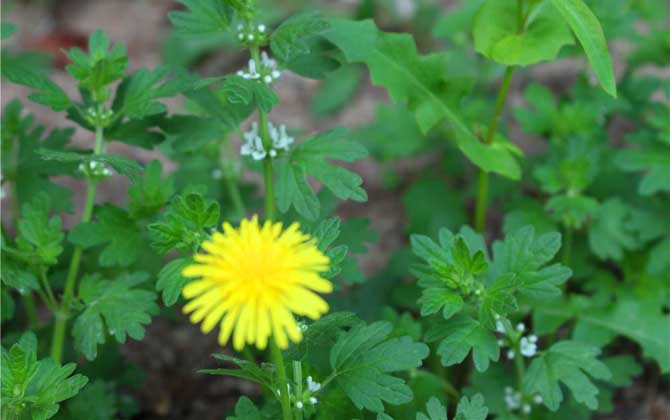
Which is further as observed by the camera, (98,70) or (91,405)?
(91,405)

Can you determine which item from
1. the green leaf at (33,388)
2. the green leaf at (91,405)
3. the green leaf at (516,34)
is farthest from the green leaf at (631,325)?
the green leaf at (33,388)

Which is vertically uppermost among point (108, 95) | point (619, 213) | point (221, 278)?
point (108, 95)

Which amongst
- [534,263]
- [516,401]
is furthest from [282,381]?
[516,401]

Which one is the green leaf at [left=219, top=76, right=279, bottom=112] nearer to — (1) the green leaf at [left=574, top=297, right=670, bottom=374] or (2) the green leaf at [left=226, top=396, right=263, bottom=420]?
(2) the green leaf at [left=226, top=396, right=263, bottom=420]

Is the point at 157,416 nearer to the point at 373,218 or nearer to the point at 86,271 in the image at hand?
the point at 86,271

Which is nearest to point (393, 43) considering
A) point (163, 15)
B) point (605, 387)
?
point (605, 387)

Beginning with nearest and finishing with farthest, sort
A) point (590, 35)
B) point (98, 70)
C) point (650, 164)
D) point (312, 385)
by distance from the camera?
1. point (312, 385)
2. point (590, 35)
3. point (98, 70)
4. point (650, 164)

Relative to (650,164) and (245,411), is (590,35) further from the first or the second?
(245,411)

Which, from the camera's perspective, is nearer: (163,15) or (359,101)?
(359,101)
